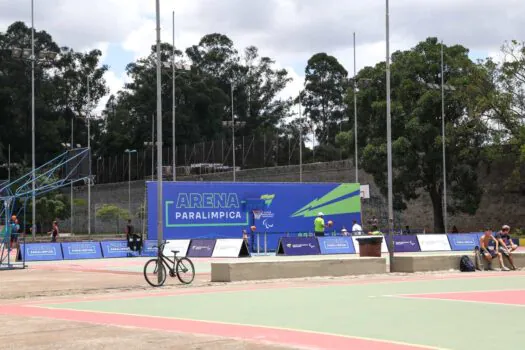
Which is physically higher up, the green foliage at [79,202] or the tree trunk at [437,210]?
the green foliage at [79,202]

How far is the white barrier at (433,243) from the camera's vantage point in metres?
39.4

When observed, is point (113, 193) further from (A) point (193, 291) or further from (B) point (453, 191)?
(A) point (193, 291)

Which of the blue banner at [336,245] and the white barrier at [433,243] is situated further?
the white barrier at [433,243]

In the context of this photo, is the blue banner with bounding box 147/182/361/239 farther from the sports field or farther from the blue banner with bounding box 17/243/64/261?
the sports field

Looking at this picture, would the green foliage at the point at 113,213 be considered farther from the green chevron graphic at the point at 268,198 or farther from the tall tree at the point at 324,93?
the tall tree at the point at 324,93

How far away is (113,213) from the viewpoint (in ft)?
248

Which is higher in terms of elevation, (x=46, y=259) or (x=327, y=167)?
(x=327, y=167)

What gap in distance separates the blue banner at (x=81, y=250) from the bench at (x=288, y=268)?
15.3 metres

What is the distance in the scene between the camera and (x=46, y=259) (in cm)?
3559

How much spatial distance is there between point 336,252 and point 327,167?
96.5 feet

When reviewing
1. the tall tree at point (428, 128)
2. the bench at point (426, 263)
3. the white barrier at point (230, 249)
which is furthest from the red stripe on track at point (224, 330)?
the tall tree at point (428, 128)

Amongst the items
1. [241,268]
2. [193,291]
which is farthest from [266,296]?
[241,268]

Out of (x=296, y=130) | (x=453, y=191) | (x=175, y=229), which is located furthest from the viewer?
(x=296, y=130)

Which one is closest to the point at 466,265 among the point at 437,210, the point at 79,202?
the point at 437,210
